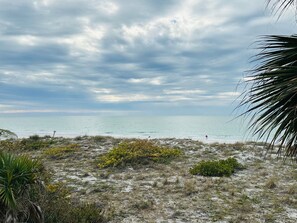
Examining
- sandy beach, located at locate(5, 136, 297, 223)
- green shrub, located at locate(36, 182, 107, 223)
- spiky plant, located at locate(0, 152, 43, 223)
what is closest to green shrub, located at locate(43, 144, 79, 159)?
sandy beach, located at locate(5, 136, 297, 223)

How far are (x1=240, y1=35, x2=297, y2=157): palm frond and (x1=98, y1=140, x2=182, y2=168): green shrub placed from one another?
9.19 m

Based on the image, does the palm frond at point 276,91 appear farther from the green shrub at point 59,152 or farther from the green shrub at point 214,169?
the green shrub at point 59,152

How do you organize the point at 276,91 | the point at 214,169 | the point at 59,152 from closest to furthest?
the point at 276,91 → the point at 214,169 → the point at 59,152

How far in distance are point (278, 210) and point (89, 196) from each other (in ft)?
16.6

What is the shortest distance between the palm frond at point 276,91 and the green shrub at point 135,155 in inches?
362

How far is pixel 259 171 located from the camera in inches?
462

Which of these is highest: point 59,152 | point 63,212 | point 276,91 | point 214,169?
point 276,91

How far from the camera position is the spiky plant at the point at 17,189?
468 cm

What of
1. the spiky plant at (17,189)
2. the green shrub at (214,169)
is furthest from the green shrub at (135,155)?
the spiky plant at (17,189)

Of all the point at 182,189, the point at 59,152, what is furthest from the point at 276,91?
the point at 59,152

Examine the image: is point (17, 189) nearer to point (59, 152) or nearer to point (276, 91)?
point (276, 91)

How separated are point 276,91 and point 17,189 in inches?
162

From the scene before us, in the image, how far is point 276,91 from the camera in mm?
3809

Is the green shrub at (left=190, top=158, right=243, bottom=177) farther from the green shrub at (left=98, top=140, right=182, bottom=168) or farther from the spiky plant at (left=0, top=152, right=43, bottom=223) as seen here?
the spiky plant at (left=0, top=152, right=43, bottom=223)
